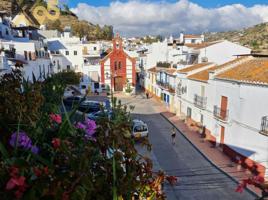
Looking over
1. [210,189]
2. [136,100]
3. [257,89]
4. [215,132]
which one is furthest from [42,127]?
[136,100]

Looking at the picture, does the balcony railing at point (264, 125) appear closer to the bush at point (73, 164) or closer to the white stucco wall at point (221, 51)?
the bush at point (73, 164)

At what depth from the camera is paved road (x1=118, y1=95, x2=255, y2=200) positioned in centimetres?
1377

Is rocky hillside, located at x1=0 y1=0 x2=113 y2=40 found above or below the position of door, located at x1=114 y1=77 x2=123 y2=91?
above

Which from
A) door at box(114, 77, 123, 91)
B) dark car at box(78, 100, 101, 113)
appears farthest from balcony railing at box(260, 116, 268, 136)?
door at box(114, 77, 123, 91)

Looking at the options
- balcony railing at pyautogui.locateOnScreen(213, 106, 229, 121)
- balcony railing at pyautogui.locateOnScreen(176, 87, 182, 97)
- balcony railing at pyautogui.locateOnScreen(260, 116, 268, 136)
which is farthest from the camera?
balcony railing at pyautogui.locateOnScreen(176, 87, 182, 97)

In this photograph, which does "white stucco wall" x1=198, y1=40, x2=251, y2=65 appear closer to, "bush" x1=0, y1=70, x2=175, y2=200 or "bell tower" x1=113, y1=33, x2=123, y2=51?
"bell tower" x1=113, y1=33, x2=123, y2=51

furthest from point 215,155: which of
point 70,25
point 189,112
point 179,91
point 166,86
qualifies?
point 70,25

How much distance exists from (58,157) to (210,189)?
1384 cm

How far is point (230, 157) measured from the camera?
60.6 ft

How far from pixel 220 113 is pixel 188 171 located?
18.4 feet

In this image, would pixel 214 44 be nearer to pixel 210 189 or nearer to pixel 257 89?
pixel 257 89

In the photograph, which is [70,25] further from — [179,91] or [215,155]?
[215,155]

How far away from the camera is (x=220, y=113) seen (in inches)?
774

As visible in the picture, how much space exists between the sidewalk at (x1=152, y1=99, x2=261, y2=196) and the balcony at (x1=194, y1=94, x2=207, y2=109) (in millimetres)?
2704
